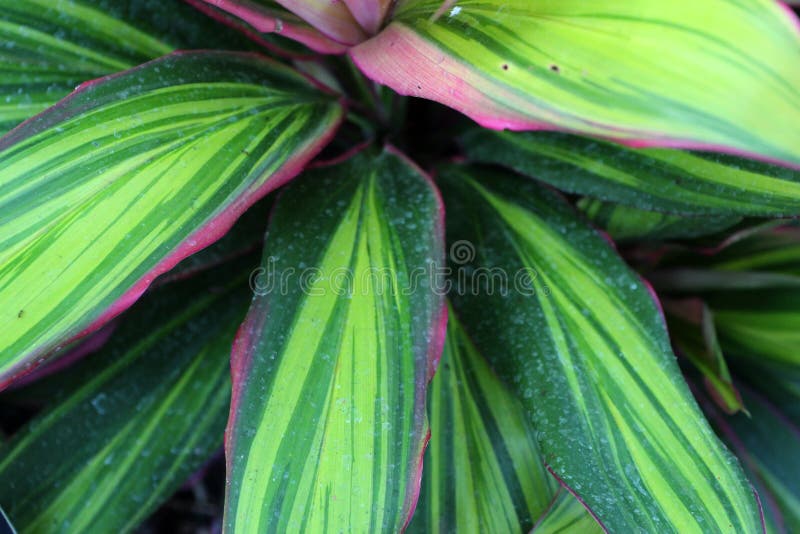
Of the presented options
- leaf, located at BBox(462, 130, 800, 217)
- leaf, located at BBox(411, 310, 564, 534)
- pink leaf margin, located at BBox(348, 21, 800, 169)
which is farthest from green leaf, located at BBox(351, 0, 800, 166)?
leaf, located at BBox(411, 310, 564, 534)

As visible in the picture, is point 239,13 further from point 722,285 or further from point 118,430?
point 722,285

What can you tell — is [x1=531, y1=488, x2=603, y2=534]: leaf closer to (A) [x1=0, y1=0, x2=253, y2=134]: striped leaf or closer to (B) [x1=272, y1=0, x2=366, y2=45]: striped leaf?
(B) [x1=272, y1=0, x2=366, y2=45]: striped leaf

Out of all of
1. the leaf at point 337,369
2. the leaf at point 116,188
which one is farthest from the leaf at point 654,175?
the leaf at point 116,188

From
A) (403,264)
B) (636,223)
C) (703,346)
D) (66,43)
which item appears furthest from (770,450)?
(66,43)

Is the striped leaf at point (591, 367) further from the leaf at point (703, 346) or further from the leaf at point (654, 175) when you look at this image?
the leaf at point (703, 346)

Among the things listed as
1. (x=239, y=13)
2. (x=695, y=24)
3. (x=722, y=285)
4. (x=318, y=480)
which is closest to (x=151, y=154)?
(x=239, y=13)

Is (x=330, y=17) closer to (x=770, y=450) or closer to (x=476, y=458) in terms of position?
(x=476, y=458)
